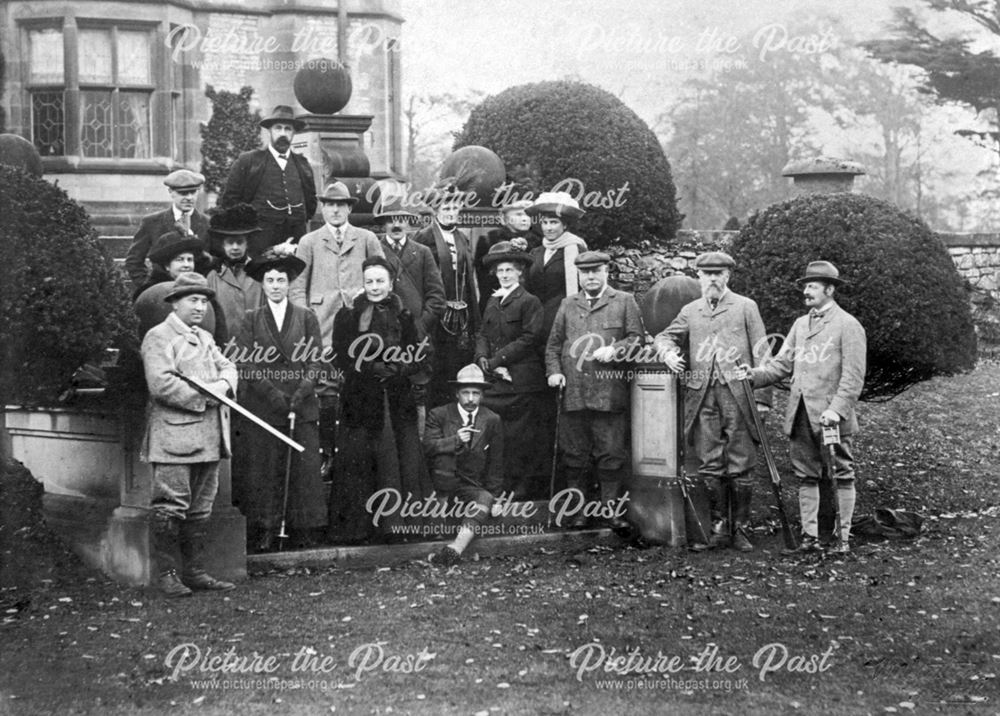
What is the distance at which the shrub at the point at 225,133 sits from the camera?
19062 millimetres

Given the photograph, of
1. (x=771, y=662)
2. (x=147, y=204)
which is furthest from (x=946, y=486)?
(x=147, y=204)

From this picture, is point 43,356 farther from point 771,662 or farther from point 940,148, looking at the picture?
point 940,148

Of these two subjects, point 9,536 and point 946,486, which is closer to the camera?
point 9,536

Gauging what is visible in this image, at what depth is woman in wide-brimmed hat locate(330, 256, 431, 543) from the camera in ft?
29.2

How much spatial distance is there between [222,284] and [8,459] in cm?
186

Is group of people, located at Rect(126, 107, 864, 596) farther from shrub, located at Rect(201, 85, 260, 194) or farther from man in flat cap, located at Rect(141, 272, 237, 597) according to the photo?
shrub, located at Rect(201, 85, 260, 194)

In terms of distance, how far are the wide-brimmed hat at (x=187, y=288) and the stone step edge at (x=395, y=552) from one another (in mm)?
1663

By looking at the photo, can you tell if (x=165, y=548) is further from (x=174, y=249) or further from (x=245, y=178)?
(x=245, y=178)

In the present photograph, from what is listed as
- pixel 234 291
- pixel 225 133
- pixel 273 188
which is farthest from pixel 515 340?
pixel 225 133

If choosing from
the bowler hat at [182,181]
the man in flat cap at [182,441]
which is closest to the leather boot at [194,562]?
the man in flat cap at [182,441]

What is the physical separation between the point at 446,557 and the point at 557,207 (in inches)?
121

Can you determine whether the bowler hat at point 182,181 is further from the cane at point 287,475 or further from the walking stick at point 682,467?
the walking stick at point 682,467

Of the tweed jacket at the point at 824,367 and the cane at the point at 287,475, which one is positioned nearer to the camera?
the cane at the point at 287,475

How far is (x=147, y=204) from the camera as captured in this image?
59.2 ft
